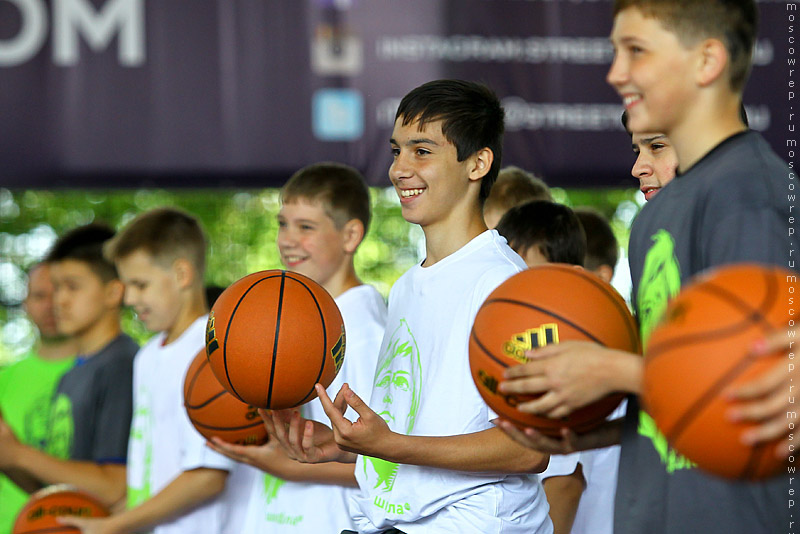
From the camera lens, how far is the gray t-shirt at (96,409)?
19.7ft

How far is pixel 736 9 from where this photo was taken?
2.45 m

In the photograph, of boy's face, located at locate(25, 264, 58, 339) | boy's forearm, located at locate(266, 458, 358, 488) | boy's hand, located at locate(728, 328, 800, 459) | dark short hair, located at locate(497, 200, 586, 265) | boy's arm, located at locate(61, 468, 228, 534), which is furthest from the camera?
boy's face, located at locate(25, 264, 58, 339)

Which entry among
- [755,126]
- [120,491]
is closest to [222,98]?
[120,491]

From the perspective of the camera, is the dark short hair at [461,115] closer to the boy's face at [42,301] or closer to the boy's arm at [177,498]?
the boy's arm at [177,498]

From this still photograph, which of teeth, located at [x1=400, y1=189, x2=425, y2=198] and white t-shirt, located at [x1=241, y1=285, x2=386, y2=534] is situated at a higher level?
teeth, located at [x1=400, y1=189, x2=425, y2=198]

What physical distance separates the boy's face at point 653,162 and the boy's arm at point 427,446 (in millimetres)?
1206

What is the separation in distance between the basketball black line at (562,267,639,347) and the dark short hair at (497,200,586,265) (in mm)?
1728

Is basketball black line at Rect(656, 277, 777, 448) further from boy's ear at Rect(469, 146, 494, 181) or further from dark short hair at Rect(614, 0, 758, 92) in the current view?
boy's ear at Rect(469, 146, 494, 181)

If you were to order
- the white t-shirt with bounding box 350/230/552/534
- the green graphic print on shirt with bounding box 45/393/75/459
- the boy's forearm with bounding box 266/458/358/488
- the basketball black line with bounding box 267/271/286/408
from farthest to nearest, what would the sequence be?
the green graphic print on shirt with bounding box 45/393/75/459, the boy's forearm with bounding box 266/458/358/488, the basketball black line with bounding box 267/271/286/408, the white t-shirt with bounding box 350/230/552/534

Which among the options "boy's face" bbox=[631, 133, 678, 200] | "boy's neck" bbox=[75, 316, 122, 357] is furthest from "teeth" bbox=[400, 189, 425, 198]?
"boy's neck" bbox=[75, 316, 122, 357]

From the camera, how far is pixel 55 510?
16.9 feet

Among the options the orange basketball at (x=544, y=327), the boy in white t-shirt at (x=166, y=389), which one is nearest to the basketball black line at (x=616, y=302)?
the orange basketball at (x=544, y=327)

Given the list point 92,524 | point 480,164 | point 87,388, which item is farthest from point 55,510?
point 480,164

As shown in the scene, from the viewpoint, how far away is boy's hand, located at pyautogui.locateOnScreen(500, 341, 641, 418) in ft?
7.57
